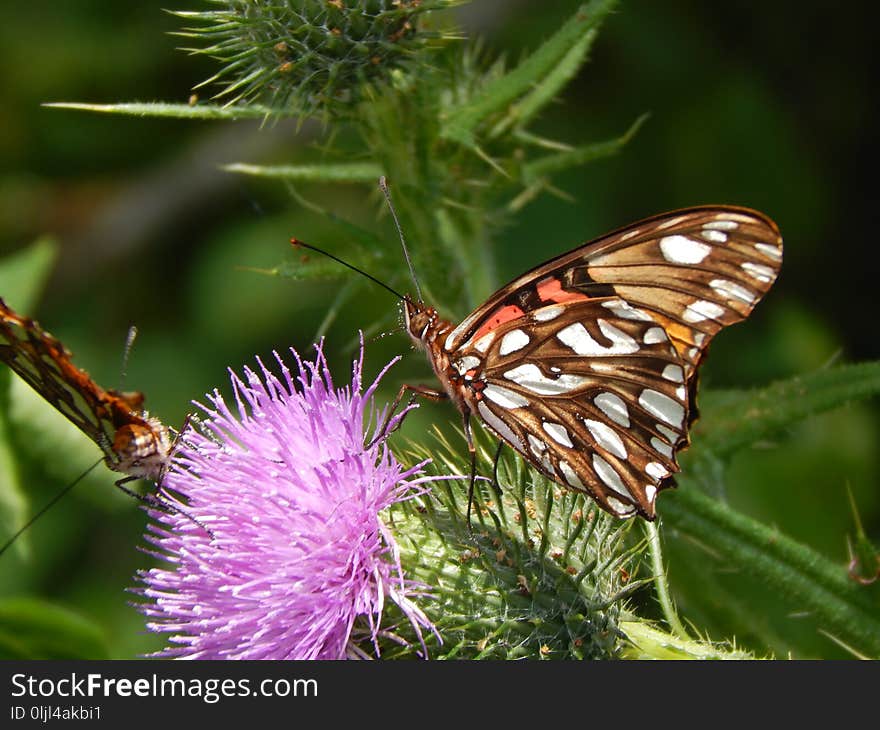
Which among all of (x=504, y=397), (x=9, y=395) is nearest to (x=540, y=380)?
(x=504, y=397)

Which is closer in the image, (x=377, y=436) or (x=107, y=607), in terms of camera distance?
(x=377, y=436)

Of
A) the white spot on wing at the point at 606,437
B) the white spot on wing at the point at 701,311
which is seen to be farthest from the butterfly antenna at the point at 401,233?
the white spot on wing at the point at 701,311

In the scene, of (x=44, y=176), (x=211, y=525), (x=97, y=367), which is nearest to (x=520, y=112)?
(x=211, y=525)

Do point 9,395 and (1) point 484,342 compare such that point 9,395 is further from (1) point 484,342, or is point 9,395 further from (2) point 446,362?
(1) point 484,342

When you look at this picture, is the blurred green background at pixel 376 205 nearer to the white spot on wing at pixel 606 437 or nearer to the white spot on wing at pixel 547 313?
the white spot on wing at pixel 547 313

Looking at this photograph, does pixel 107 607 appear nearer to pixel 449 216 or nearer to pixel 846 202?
pixel 449 216

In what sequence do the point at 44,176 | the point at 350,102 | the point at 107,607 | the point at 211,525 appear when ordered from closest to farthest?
the point at 211,525 → the point at 350,102 → the point at 107,607 → the point at 44,176

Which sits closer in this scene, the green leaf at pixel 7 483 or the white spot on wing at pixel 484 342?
the white spot on wing at pixel 484 342
